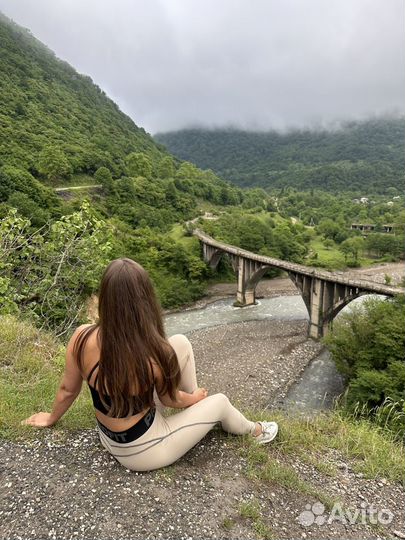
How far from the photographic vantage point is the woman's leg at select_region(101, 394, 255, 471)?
307 centimetres

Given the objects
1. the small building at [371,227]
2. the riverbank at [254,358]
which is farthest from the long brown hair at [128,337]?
the small building at [371,227]

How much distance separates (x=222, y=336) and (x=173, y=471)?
73.3ft

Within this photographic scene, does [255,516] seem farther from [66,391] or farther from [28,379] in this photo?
[28,379]

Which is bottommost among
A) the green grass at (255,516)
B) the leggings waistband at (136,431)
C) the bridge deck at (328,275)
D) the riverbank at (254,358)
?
the riverbank at (254,358)

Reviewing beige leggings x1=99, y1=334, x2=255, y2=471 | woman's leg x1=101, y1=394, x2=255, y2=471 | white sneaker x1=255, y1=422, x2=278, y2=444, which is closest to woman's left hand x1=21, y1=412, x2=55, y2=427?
beige leggings x1=99, y1=334, x2=255, y2=471

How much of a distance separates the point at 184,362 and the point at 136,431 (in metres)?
0.70

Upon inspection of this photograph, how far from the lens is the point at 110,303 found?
Answer: 2666 mm

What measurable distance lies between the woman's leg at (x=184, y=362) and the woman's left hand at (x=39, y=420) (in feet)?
4.30

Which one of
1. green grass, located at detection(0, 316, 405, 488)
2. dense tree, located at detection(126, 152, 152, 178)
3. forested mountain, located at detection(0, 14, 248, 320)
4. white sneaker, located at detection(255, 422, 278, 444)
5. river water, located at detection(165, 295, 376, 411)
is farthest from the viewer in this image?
dense tree, located at detection(126, 152, 152, 178)

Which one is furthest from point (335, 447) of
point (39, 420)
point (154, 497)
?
point (39, 420)

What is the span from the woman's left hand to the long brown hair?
1.30 meters

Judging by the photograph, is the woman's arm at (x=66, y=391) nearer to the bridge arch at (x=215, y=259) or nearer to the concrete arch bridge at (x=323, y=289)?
the concrete arch bridge at (x=323, y=289)

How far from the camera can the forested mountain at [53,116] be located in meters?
46.7

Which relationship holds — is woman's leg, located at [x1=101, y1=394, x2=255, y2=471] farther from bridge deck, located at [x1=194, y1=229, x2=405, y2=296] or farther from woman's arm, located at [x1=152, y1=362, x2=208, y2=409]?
bridge deck, located at [x1=194, y1=229, x2=405, y2=296]
